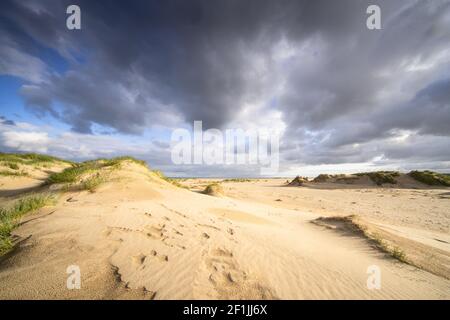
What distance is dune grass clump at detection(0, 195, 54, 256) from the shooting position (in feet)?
10.6

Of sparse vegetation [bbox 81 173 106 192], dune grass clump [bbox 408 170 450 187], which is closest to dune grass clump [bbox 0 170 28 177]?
sparse vegetation [bbox 81 173 106 192]

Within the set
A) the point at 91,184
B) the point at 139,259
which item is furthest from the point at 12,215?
the point at 139,259

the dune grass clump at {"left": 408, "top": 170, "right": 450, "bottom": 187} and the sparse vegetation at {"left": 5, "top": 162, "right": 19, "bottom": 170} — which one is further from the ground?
the sparse vegetation at {"left": 5, "top": 162, "right": 19, "bottom": 170}

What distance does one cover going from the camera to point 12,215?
4.34 meters

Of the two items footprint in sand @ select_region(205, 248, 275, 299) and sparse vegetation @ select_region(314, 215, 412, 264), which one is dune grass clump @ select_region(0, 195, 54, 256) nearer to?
footprint in sand @ select_region(205, 248, 275, 299)

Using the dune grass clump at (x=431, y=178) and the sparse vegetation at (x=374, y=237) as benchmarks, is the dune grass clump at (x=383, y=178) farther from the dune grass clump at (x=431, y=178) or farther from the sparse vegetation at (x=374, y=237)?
the sparse vegetation at (x=374, y=237)

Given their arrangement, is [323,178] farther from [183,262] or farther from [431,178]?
[183,262]

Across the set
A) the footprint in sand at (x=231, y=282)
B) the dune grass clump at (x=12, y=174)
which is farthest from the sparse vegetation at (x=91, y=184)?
the dune grass clump at (x=12, y=174)

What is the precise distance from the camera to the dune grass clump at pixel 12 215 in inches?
128

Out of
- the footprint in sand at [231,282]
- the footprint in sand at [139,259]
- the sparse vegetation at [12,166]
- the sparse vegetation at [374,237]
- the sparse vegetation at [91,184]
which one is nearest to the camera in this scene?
the footprint in sand at [231,282]

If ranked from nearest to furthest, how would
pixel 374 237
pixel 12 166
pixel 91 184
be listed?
pixel 374 237
pixel 91 184
pixel 12 166
